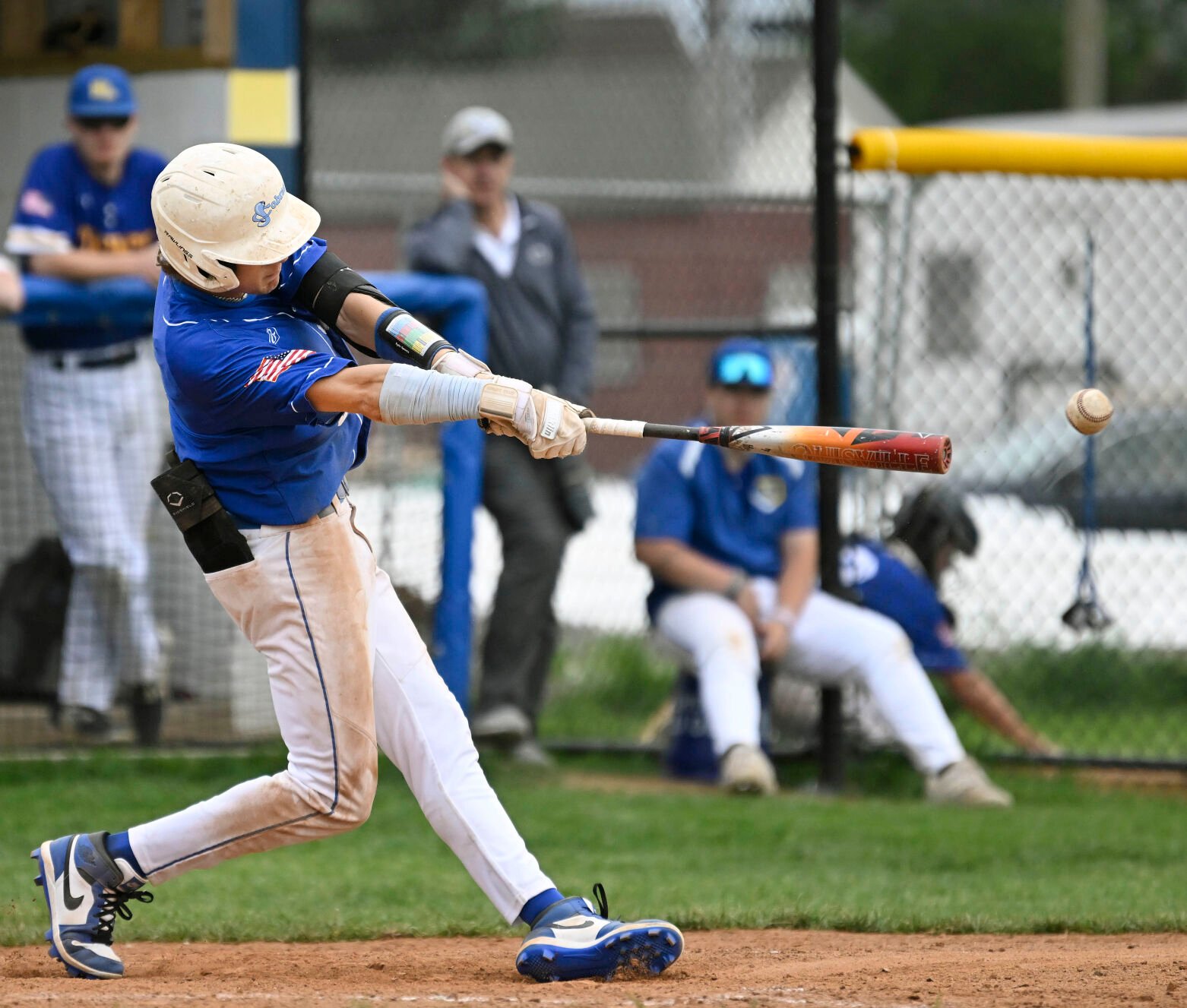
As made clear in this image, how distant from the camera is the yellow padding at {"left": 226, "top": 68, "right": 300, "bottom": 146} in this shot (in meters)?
6.78

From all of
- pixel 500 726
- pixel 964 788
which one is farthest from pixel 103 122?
pixel 964 788

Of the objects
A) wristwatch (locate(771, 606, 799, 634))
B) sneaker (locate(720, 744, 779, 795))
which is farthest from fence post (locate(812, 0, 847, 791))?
sneaker (locate(720, 744, 779, 795))

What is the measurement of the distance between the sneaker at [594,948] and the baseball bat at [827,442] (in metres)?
1.06

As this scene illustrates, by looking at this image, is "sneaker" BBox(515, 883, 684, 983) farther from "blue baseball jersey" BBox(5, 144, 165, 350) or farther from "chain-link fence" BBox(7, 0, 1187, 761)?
"blue baseball jersey" BBox(5, 144, 165, 350)

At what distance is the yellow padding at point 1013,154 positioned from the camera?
21.5ft

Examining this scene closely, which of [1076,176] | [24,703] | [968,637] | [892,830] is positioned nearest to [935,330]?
[968,637]

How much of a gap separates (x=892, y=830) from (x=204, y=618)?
2817 mm

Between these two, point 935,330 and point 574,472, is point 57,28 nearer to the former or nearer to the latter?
point 574,472

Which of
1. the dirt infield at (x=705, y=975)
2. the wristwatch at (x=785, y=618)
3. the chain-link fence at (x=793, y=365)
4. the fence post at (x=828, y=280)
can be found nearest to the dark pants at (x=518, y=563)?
the chain-link fence at (x=793, y=365)

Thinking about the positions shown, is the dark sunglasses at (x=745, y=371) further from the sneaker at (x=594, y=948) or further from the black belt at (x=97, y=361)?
the sneaker at (x=594, y=948)

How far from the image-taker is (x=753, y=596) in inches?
263

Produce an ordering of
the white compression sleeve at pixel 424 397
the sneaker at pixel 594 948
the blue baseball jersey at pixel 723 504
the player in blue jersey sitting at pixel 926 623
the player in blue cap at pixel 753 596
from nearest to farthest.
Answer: the white compression sleeve at pixel 424 397 → the sneaker at pixel 594 948 → the player in blue cap at pixel 753 596 → the blue baseball jersey at pixel 723 504 → the player in blue jersey sitting at pixel 926 623

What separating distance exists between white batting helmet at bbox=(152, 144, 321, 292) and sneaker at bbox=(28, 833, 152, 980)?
1339 millimetres

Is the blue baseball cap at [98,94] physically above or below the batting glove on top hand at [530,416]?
above
